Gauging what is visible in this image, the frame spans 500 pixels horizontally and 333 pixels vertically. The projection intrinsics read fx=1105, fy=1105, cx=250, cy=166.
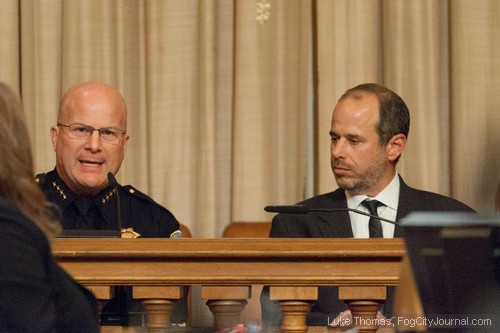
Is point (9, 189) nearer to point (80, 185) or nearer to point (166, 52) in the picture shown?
point (80, 185)

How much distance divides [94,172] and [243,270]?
5.23 feet

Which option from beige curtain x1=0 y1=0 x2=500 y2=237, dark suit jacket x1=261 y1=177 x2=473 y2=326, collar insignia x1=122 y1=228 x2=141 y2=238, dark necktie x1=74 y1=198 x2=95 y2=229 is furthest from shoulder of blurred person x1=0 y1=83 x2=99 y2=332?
beige curtain x1=0 y1=0 x2=500 y2=237

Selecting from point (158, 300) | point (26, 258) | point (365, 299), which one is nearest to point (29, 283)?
point (26, 258)

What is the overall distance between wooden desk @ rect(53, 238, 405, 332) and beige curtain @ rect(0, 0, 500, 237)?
6.45 feet

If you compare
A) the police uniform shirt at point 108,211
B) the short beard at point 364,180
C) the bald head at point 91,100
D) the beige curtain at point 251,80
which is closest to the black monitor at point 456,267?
the short beard at point 364,180

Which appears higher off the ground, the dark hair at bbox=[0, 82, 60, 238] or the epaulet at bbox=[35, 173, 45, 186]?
the dark hair at bbox=[0, 82, 60, 238]

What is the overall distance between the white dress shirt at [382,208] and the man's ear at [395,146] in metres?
0.08

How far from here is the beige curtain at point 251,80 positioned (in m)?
4.59

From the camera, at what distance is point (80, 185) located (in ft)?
13.3

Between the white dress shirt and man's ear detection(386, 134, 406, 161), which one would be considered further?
man's ear detection(386, 134, 406, 161)

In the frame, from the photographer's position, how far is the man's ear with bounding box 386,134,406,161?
13.7 ft

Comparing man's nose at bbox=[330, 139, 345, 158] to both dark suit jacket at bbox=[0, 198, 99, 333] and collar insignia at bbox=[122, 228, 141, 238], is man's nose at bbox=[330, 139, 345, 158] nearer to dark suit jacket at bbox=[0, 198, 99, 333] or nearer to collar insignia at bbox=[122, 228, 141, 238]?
collar insignia at bbox=[122, 228, 141, 238]

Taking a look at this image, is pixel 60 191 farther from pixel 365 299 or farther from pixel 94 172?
pixel 365 299

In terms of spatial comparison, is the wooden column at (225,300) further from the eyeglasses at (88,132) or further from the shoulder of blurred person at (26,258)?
the eyeglasses at (88,132)
